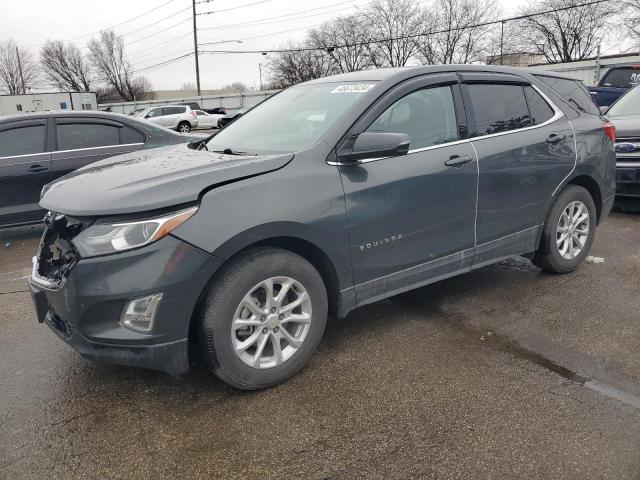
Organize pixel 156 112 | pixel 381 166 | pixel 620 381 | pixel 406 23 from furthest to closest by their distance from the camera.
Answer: pixel 406 23, pixel 156 112, pixel 381 166, pixel 620 381

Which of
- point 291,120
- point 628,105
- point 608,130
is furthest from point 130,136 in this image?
point 628,105

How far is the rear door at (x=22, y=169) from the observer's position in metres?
5.98

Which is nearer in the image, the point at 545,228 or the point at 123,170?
the point at 123,170

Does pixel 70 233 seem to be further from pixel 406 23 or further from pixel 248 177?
pixel 406 23

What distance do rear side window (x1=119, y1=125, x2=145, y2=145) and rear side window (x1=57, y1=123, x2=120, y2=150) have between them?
0.20 feet

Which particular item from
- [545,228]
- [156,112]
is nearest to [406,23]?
[156,112]

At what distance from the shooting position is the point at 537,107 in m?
4.18

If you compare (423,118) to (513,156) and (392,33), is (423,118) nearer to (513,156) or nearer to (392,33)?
(513,156)

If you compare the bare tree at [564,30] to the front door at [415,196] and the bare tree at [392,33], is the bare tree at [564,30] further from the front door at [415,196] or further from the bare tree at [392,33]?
the front door at [415,196]

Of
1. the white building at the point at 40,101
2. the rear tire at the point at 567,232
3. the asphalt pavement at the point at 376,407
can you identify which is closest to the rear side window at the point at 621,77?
the rear tire at the point at 567,232

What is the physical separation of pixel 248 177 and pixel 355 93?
1.07m

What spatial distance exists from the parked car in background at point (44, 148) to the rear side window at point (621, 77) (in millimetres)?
11248

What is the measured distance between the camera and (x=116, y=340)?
2.49 meters

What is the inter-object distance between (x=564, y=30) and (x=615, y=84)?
1930 inches
